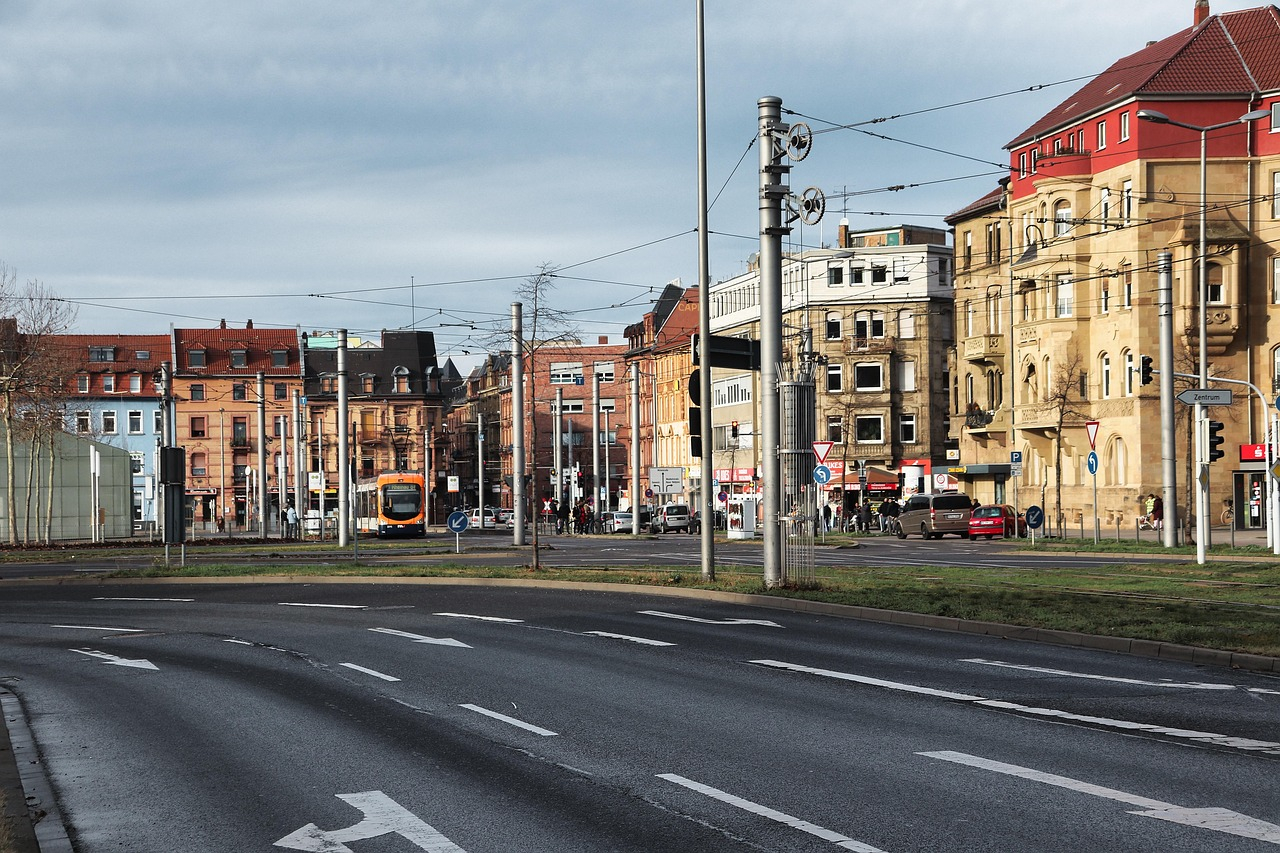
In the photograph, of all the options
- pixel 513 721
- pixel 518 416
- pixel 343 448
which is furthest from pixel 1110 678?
pixel 343 448

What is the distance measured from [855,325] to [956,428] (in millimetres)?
15411

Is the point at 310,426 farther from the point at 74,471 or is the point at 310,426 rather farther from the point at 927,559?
the point at 927,559

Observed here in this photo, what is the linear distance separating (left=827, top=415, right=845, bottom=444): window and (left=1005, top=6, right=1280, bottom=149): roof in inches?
1134

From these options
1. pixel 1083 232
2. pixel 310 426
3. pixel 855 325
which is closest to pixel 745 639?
pixel 1083 232

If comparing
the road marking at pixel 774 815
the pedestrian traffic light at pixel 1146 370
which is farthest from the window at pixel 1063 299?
the road marking at pixel 774 815

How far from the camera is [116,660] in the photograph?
55.9ft

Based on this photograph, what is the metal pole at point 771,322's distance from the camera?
78.5ft

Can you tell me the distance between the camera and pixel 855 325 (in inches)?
3735

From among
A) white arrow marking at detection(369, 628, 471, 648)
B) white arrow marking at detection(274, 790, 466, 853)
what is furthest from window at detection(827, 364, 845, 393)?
white arrow marking at detection(274, 790, 466, 853)

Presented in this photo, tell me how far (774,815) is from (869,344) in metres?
87.5

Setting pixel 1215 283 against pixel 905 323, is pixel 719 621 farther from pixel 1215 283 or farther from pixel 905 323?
pixel 905 323

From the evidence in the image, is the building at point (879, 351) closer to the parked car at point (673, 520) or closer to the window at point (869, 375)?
the window at point (869, 375)

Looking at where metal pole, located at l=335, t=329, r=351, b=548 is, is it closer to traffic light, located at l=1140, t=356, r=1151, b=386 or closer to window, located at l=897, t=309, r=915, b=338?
traffic light, located at l=1140, t=356, r=1151, b=386

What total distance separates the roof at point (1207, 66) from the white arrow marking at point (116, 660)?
5335cm
